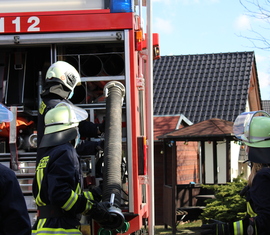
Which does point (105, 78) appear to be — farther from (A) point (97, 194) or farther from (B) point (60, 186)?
(B) point (60, 186)

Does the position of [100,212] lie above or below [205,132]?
below

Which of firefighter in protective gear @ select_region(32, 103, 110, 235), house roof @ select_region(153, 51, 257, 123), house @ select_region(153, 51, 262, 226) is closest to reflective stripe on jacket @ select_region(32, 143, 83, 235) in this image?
firefighter in protective gear @ select_region(32, 103, 110, 235)

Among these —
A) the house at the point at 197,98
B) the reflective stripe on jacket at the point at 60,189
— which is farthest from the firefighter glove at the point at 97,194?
the house at the point at 197,98

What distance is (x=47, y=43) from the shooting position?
Answer: 5051 millimetres

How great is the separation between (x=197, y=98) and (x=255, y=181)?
1395 cm

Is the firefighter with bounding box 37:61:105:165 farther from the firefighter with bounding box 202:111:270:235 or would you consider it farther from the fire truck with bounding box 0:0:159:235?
the firefighter with bounding box 202:111:270:235

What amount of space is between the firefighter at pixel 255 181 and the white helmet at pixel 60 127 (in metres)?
1.19

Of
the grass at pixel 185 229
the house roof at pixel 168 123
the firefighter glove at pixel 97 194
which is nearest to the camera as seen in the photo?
the firefighter glove at pixel 97 194

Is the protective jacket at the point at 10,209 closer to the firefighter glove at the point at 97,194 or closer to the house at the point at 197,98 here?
the firefighter glove at the point at 97,194

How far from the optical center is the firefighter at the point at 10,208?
2578 mm

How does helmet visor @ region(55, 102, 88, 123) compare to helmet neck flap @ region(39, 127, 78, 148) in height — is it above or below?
above

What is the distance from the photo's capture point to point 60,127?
3.84 metres

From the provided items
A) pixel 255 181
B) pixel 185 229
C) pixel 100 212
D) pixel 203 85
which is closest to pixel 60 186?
pixel 100 212

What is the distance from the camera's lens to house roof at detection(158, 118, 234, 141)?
1173cm
